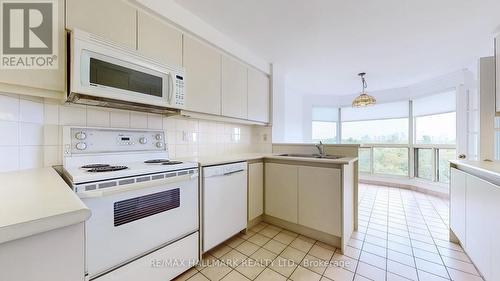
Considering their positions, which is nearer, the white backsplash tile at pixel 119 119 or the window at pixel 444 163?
the white backsplash tile at pixel 119 119

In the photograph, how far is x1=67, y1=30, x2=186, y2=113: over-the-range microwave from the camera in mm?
1133

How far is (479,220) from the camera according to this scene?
135 centimetres

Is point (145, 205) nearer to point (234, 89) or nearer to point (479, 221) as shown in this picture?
point (234, 89)

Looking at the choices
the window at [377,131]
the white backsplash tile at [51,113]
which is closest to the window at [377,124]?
the window at [377,131]

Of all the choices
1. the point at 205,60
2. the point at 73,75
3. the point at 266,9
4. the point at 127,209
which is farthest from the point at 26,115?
the point at 266,9

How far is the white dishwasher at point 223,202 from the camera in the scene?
167 cm

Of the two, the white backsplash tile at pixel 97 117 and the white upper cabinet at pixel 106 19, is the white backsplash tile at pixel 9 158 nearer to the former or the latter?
the white backsplash tile at pixel 97 117

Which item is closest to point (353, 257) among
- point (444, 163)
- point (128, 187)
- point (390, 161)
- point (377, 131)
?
point (128, 187)

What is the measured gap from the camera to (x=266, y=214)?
2438 mm

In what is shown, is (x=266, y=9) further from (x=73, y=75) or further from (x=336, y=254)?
(x=336, y=254)

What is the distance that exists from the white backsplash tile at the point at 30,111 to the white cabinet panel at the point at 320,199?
2173 millimetres

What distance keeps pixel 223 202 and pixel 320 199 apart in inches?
38.6

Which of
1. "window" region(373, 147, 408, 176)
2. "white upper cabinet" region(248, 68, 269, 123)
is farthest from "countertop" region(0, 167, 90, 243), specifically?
"window" region(373, 147, 408, 176)

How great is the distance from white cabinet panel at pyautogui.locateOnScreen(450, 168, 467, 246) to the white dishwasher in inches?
75.6
